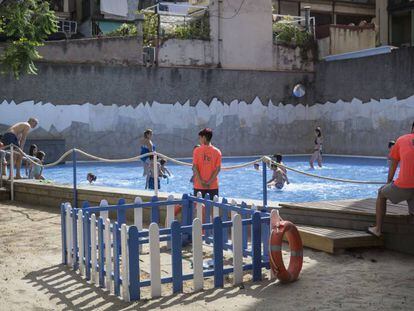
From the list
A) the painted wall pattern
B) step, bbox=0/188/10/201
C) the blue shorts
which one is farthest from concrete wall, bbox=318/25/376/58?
step, bbox=0/188/10/201

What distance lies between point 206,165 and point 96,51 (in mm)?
18245

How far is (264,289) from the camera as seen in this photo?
19.2 ft

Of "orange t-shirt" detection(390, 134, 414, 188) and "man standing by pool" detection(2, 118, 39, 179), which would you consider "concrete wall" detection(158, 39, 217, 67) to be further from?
"orange t-shirt" detection(390, 134, 414, 188)

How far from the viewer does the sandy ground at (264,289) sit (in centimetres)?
532

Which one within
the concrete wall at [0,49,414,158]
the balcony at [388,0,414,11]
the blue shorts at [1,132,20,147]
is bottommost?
the blue shorts at [1,132,20,147]

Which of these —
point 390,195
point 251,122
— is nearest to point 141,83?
point 251,122

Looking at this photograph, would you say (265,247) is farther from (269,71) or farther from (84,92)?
(269,71)

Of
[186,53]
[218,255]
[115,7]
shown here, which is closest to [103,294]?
[218,255]

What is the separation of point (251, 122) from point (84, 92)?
8.37m

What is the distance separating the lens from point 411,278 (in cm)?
611

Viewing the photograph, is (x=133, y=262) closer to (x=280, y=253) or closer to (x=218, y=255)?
(x=218, y=255)

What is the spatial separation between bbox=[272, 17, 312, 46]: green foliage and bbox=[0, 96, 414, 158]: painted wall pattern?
3.27 metres

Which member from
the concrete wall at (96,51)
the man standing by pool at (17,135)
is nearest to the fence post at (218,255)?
the man standing by pool at (17,135)

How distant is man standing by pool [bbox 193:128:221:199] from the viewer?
8.00m
